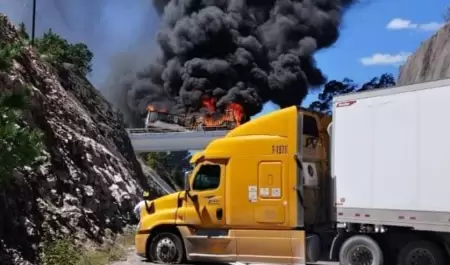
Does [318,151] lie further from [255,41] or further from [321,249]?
[255,41]

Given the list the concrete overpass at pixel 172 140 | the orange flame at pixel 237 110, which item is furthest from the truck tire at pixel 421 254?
the orange flame at pixel 237 110

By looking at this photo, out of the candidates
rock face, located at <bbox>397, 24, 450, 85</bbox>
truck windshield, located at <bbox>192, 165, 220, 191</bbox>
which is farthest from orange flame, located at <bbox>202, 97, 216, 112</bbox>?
truck windshield, located at <bbox>192, 165, 220, 191</bbox>

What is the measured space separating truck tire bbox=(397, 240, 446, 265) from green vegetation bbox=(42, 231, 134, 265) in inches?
229

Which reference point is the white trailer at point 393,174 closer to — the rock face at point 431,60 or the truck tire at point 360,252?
the truck tire at point 360,252

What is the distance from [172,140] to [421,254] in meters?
39.1

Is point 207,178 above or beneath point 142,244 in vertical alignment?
above

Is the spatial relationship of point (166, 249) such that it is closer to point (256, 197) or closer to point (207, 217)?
point (207, 217)

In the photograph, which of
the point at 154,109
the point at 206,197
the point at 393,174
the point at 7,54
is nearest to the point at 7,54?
the point at 7,54

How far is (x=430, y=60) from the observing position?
33.7 metres

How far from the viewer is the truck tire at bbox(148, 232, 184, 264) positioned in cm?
1348

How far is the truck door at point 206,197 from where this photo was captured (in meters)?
13.0

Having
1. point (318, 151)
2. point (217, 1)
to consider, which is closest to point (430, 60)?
point (318, 151)

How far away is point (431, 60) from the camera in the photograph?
110 feet

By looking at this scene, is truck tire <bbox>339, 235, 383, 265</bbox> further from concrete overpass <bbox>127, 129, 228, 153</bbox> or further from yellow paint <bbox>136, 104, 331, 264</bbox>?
concrete overpass <bbox>127, 129, 228, 153</bbox>
